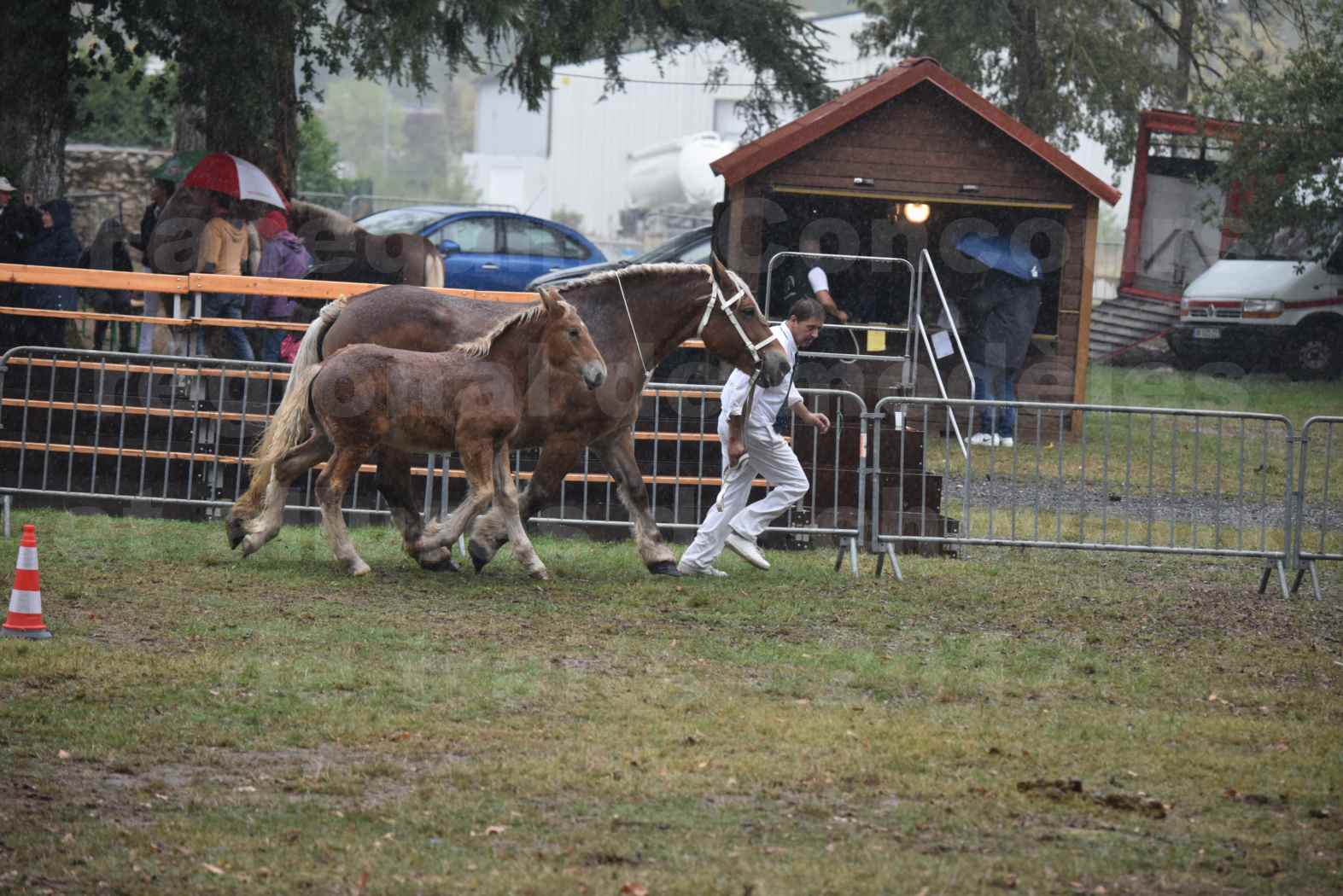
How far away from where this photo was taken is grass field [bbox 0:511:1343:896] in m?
5.58

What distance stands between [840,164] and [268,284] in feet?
26.1

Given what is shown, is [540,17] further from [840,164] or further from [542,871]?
[542,871]

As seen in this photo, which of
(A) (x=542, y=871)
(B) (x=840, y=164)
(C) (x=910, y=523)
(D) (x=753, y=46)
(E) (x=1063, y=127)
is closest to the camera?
(A) (x=542, y=871)

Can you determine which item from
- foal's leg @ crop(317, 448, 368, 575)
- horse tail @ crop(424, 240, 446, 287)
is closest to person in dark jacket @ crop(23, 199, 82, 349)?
horse tail @ crop(424, 240, 446, 287)

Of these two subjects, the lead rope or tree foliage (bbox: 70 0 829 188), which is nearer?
the lead rope

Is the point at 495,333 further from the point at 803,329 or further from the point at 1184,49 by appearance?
the point at 1184,49

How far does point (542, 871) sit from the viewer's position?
5.45 meters

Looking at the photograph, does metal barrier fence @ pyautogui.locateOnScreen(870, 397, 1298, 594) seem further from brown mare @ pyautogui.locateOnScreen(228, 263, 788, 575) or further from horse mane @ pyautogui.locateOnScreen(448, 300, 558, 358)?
horse mane @ pyautogui.locateOnScreen(448, 300, 558, 358)

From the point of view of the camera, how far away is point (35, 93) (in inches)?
728

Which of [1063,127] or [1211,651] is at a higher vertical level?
[1063,127]

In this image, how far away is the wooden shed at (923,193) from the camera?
1958cm

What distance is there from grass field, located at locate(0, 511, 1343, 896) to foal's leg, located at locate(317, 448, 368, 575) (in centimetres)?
19

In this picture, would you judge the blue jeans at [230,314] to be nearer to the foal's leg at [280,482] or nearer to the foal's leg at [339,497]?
the foal's leg at [280,482]

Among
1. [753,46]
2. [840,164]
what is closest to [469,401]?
[840,164]
